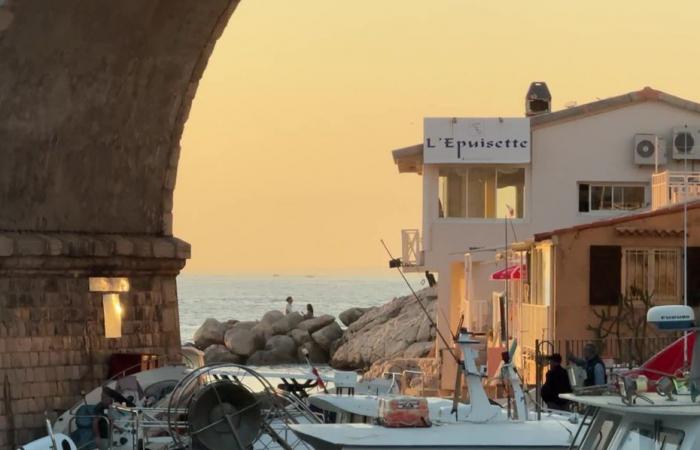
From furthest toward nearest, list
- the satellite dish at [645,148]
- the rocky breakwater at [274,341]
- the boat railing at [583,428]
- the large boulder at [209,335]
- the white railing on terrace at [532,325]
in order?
the large boulder at [209,335] → the rocky breakwater at [274,341] → the satellite dish at [645,148] → the white railing on terrace at [532,325] → the boat railing at [583,428]

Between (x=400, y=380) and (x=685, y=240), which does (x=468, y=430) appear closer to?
(x=685, y=240)

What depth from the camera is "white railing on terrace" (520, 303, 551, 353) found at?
2559 cm

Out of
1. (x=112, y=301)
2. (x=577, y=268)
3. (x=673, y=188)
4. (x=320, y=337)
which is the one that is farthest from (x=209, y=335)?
(x=112, y=301)

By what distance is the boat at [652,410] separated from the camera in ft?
35.1

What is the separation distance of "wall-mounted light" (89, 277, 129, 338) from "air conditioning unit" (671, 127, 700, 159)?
1617 centimetres

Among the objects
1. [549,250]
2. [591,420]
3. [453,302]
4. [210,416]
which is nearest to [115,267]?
[210,416]

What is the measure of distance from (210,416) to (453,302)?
62.8 feet

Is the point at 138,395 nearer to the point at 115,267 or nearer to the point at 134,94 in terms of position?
the point at 115,267

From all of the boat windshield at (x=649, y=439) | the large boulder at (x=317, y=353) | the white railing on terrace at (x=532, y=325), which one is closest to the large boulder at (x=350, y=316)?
the large boulder at (x=317, y=353)

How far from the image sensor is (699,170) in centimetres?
3456

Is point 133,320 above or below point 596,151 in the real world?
below

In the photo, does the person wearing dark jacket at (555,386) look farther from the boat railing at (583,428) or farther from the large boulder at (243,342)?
the large boulder at (243,342)

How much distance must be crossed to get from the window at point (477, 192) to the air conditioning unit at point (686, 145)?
3.01 m

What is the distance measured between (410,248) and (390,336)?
32.1 feet
